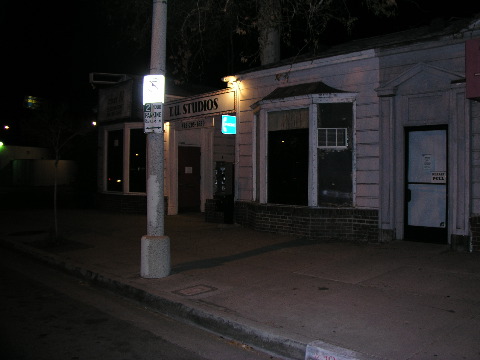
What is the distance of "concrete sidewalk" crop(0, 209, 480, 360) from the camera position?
4.71 meters

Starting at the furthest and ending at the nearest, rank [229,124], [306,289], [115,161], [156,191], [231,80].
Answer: [115,161] → [229,124] → [231,80] → [156,191] → [306,289]

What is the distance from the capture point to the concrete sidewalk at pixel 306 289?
4715 mm

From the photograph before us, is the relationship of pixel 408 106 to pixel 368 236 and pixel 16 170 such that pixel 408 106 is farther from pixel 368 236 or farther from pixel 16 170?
pixel 16 170

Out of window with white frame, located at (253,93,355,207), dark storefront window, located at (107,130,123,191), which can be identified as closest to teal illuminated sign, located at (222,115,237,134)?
window with white frame, located at (253,93,355,207)

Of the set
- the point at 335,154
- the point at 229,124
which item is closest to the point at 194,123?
the point at 229,124

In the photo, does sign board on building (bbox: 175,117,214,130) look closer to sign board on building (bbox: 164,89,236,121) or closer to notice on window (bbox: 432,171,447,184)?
sign board on building (bbox: 164,89,236,121)

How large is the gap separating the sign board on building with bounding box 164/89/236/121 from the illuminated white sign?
197 inches

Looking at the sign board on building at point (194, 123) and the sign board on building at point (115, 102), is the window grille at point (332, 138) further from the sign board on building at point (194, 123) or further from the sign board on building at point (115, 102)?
the sign board on building at point (115, 102)

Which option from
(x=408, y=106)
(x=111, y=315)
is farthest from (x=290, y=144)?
(x=111, y=315)

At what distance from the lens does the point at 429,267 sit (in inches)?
295

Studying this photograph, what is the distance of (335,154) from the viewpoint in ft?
33.4

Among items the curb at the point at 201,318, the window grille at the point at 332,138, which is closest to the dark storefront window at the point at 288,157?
the window grille at the point at 332,138

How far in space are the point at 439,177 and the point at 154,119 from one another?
18.7 feet

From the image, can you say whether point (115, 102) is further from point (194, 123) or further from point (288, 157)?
point (288, 157)
